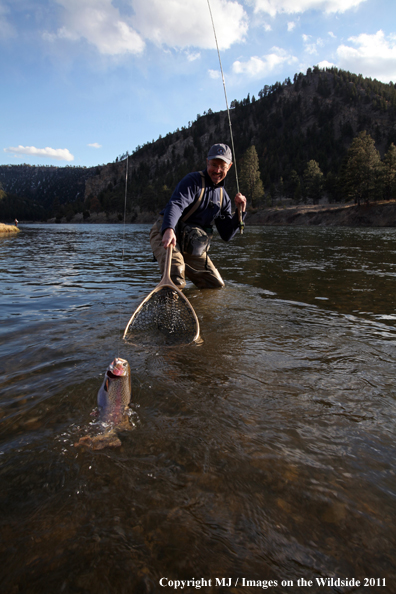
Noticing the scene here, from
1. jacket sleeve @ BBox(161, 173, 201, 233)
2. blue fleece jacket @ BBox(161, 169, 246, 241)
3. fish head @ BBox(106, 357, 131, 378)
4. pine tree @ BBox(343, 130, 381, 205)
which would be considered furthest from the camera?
pine tree @ BBox(343, 130, 381, 205)

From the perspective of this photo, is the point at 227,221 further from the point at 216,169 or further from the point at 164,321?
the point at 164,321

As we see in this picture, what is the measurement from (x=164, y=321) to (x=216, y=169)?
3179mm

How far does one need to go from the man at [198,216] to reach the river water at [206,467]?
2.50m

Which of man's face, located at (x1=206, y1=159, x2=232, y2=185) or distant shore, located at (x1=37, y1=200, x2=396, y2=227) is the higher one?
man's face, located at (x1=206, y1=159, x2=232, y2=185)

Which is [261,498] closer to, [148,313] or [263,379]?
[263,379]

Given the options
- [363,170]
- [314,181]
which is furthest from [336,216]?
[314,181]

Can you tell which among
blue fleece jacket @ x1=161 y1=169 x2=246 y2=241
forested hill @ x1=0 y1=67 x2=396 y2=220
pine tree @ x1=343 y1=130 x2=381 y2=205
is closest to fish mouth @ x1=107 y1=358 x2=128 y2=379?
blue fleece jacket @ x1=161 y1=169 x2=246 y2=241

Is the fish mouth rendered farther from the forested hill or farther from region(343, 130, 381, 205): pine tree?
the forested hill

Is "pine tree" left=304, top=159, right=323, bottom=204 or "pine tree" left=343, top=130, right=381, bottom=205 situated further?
"pine tree" left=304, top=159, right=323, bottom=204

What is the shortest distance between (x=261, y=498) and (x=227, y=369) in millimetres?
2013

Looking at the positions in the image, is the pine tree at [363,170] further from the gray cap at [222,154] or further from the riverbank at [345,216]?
the gray cap at [222,154]

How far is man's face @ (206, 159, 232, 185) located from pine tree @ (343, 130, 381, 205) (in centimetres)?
7147

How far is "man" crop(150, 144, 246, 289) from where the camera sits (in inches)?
248

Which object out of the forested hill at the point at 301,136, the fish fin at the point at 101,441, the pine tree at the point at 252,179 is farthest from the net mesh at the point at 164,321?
the forested hill at the point at 301,136
